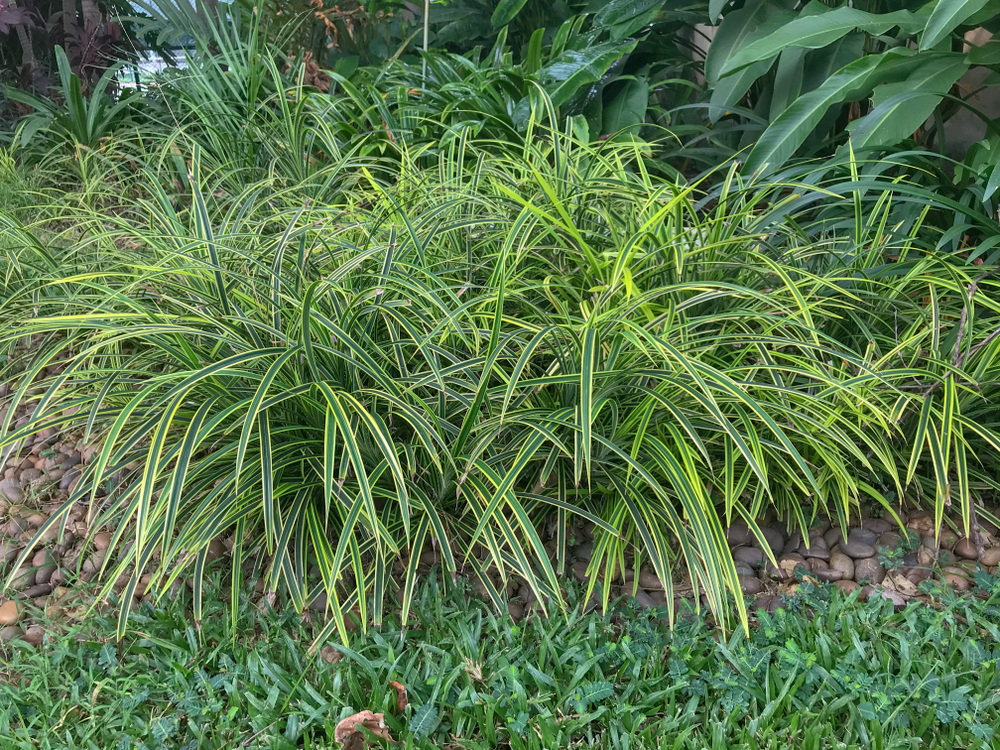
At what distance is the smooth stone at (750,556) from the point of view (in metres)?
1.80

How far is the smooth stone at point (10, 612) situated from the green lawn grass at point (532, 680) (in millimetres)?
104

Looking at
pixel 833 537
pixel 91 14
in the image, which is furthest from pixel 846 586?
pixel 91 14

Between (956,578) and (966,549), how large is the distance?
104 mm

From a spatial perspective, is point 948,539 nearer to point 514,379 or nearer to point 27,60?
point 514,379

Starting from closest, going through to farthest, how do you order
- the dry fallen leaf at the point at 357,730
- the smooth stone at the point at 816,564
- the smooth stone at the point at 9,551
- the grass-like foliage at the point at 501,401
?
the dry fallen leaf at the point at 357,730, the grass-like foliage at the point at 501,401, the smooth stone at the point at 816,564, the smooth stone at the point at 9,551

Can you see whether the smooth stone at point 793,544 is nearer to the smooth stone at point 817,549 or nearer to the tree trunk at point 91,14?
the smooth stone at point 817,549

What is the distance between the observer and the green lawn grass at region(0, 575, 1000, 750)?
138 cm

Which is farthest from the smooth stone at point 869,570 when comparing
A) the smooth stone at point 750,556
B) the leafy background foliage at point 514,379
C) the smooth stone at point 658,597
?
the smooth stone at point 658,597

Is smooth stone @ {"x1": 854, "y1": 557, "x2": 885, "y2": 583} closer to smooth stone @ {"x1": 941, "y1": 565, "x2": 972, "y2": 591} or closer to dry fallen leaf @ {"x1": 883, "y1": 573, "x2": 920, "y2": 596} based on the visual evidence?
dry fallen leaf @ {"x1": 883, "y1": 573, "x2": 920, "y2": 596}

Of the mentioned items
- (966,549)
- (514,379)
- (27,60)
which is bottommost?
(966,549)

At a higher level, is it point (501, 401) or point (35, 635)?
point (501, 401)

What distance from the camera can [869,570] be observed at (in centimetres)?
178

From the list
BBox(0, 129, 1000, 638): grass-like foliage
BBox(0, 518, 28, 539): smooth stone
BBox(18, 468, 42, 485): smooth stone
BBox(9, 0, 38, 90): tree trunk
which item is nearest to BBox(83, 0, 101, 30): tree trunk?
BBox(9, 0, 38, 90): tree trunk

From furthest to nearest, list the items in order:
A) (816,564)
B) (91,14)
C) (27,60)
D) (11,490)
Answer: (91,14) → (27,60) → (11,490) → (816,564)
